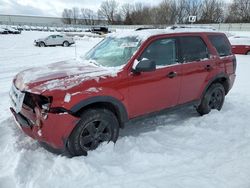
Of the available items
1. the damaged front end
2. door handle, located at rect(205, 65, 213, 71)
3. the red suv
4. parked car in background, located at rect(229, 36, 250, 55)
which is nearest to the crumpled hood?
the red suv

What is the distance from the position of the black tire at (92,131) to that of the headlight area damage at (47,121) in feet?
0.39

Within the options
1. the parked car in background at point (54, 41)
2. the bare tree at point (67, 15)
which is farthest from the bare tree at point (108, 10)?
the parked car in background at point (54, 41)

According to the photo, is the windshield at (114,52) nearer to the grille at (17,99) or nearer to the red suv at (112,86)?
the red suv at (112,86)

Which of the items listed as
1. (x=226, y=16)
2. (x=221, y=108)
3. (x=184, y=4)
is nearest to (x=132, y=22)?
(x=184, y=4)

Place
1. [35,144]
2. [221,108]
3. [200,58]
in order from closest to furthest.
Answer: [35,144] < [200,58] < [221,108]

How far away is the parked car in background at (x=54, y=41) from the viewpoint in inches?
964

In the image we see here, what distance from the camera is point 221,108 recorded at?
230 inches

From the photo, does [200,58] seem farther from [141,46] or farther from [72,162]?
[72,162]

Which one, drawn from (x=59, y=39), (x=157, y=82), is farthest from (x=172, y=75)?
(x=59, y=39)

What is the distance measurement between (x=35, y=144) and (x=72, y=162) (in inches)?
35.2

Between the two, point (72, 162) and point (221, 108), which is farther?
point (221, 108)

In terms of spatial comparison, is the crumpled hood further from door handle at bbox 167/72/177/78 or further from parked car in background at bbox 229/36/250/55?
parked car in background at bbox 229/36/250/55

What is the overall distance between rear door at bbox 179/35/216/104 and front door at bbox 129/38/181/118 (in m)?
0.18

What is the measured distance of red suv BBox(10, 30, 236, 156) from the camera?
11.0 ft
